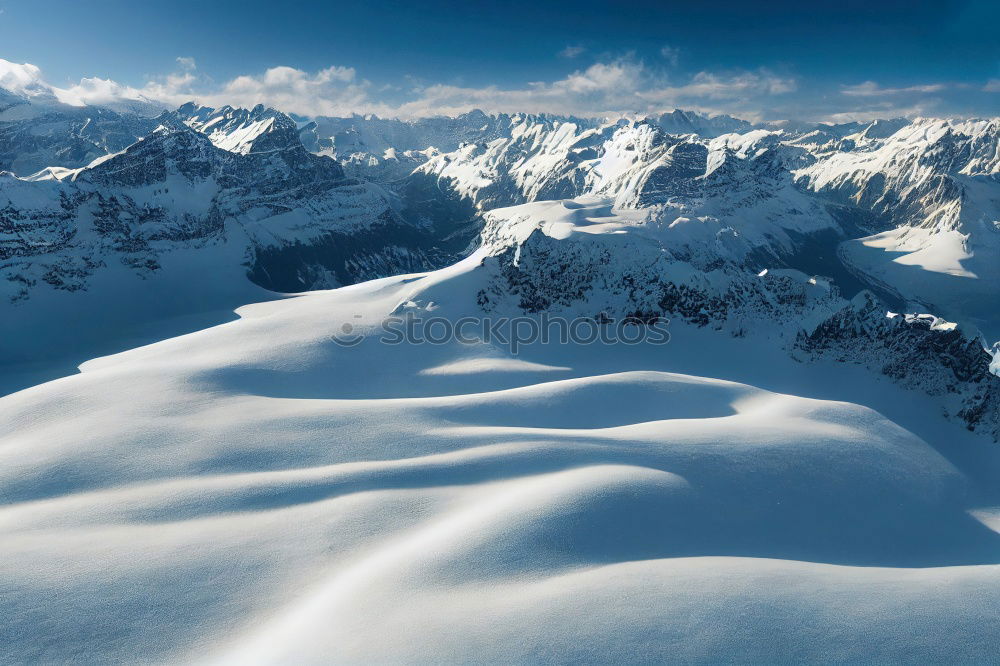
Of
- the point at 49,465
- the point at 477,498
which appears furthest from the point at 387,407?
the point at 49,465

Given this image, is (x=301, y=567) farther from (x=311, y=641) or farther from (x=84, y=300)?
(x=84, y=300)

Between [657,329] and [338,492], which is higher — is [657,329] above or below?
above

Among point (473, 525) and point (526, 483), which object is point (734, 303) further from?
point (473, 525)

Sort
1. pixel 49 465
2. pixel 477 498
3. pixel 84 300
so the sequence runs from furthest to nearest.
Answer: pixel 84 300 < pixel 49 465 < pixel 477 498
